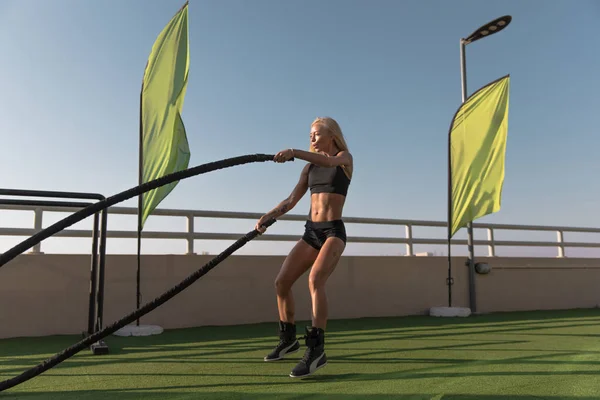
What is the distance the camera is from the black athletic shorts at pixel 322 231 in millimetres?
3439

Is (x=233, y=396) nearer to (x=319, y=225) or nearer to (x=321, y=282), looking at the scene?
(x=321, y=282)

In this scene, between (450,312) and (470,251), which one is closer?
(450,312)

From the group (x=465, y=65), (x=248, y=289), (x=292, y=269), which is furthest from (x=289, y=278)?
(x=465, y=65)

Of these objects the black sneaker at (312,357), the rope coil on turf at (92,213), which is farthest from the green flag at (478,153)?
the rope coil on turf at (92,213)

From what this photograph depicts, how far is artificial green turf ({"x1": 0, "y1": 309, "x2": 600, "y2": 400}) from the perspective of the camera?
8.96ft

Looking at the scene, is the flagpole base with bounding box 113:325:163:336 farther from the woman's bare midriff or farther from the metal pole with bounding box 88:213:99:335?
the woman's bare midriff

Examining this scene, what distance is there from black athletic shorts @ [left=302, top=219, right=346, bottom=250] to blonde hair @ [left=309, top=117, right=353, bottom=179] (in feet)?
1.26

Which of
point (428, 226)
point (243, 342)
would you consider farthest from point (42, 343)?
point (428, 226)

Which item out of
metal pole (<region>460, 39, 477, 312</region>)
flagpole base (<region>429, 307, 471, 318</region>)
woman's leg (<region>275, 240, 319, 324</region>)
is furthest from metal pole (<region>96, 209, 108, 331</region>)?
metal pole (<region>460, 39, 477, 312</region>)

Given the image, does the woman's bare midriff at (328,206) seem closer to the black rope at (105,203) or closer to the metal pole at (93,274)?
the black rope at (105,203)

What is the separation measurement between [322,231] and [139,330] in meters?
3.19

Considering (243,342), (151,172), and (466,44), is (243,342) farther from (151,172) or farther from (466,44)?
(466,44)

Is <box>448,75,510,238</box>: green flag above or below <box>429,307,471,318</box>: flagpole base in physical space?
above

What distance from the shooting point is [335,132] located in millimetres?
3562
